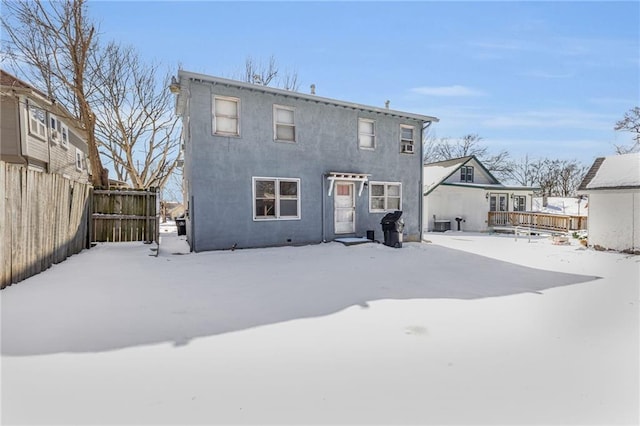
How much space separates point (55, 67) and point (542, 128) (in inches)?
1330

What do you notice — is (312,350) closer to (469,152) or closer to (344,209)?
(344,209)

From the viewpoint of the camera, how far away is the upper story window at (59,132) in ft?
52.1

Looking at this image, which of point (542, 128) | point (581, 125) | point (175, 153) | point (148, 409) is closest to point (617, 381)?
point (148, 409)

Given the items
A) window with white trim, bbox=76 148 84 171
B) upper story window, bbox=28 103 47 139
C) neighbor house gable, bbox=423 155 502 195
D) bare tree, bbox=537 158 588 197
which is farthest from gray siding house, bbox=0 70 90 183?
bare tree, bbox=537 158 588 197

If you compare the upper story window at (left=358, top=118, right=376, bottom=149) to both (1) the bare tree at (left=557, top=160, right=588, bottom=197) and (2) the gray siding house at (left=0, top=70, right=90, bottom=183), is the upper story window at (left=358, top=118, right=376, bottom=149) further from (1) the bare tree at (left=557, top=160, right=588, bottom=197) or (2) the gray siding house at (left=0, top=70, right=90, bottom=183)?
(1) the bare tree at (left=557, top=160, right=588, bottom=197)

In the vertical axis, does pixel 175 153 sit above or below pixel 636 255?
above

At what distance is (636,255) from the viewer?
1038 centimetres

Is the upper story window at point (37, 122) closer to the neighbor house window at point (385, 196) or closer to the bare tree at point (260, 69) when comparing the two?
the bare tree at point (260, 69)

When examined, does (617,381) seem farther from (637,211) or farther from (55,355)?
(637,211)

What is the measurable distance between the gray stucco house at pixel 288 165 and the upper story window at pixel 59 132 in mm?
8073

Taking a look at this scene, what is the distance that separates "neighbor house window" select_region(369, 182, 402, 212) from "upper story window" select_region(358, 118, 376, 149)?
1548 mm

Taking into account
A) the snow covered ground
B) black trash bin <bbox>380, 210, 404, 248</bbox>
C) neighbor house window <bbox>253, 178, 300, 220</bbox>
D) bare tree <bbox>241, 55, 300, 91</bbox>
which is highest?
bare tree <bbox>241, 55, 300, 91</bbox>

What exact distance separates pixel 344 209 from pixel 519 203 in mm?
16904

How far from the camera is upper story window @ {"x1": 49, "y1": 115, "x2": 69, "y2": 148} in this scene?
52.1 feet
